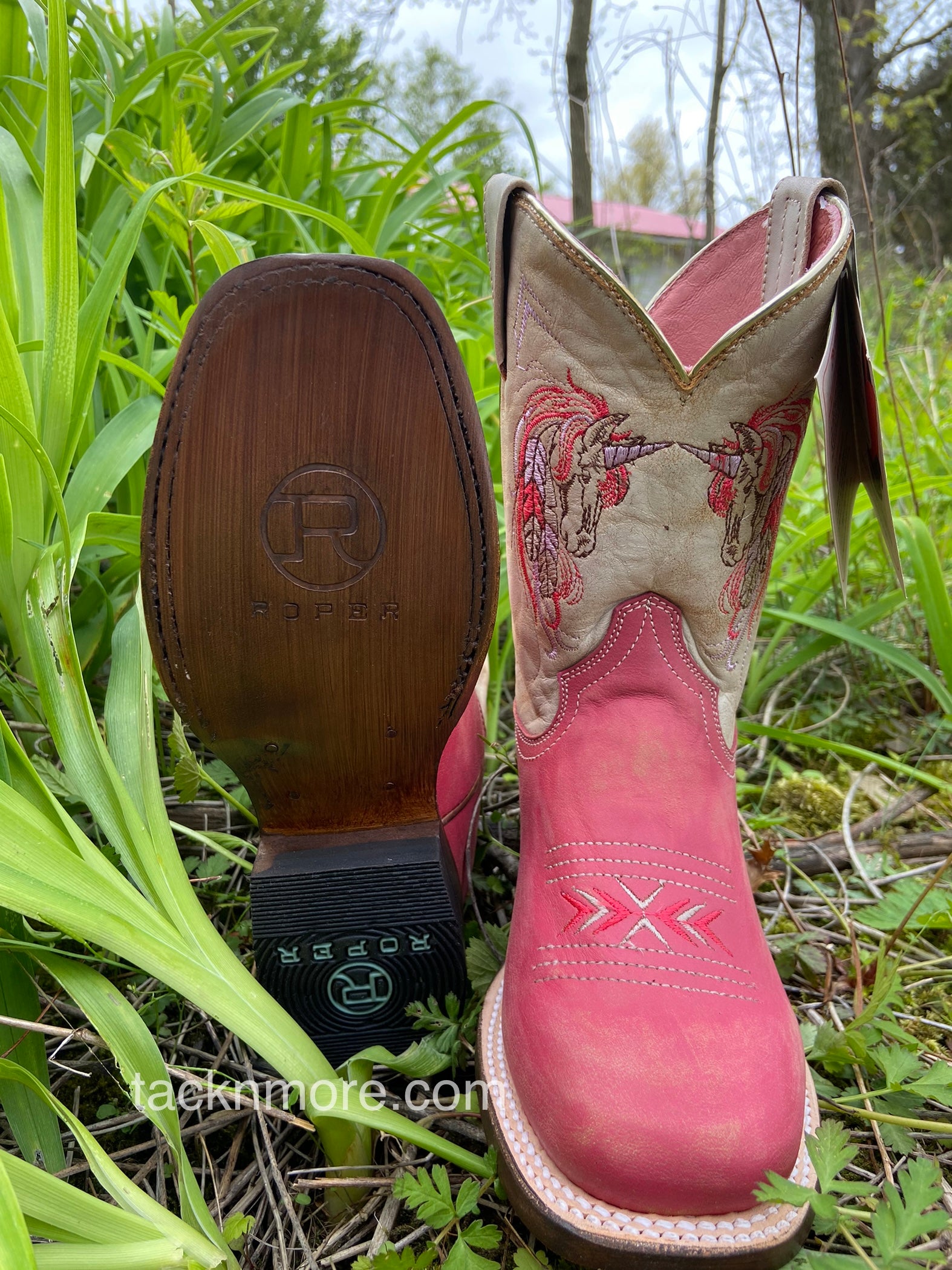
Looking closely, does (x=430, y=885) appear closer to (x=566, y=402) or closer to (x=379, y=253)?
(x=566, y=402)

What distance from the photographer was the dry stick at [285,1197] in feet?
2.05

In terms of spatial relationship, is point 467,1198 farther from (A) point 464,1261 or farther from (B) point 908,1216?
(B) point 908,1216

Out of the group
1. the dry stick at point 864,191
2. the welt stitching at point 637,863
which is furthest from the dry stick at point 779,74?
the welt stitching at point 637,863

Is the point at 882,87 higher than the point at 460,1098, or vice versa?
the point at 882,87

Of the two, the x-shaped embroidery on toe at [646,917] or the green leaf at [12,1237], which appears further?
the x-shaped embroidery on toe at [646,917]

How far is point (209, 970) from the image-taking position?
2.07ft

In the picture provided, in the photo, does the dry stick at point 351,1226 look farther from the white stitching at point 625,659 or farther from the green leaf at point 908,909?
the green leaf at point 908,909

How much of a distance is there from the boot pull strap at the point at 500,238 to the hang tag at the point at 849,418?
1.00 ft

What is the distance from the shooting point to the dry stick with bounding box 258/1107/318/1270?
625 millimetres

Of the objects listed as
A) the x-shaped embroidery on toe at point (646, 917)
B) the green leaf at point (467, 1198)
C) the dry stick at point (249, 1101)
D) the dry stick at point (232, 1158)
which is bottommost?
the dry stick at point (232, 1158)

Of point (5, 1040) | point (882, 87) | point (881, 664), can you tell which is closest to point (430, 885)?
point (5, 1040)

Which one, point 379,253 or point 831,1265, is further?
point 379,253

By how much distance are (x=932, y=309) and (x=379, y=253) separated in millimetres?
2122

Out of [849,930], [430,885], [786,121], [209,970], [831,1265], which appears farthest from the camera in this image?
[786,121]
